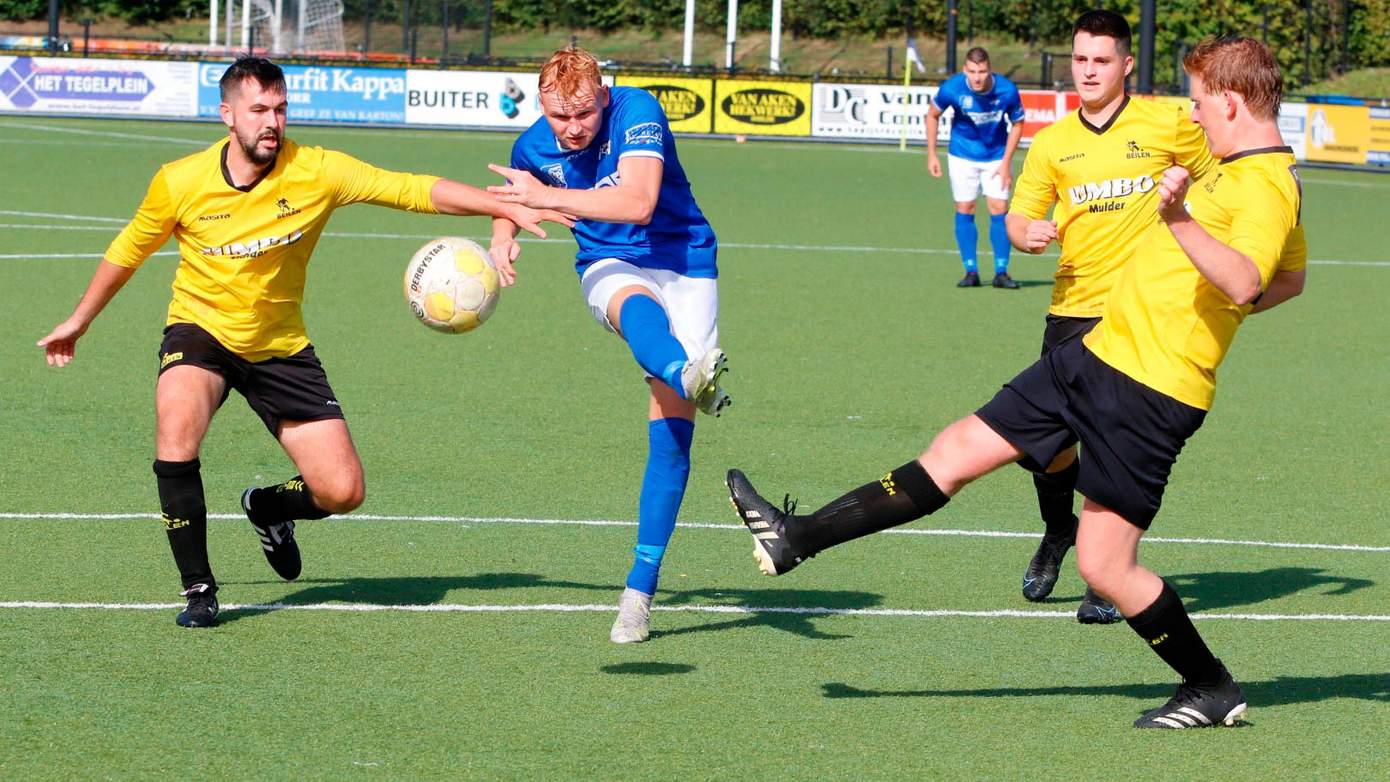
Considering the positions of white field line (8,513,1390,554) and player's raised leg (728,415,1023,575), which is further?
white field line (8,513,1390,554)

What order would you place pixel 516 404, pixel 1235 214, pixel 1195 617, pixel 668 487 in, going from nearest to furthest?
pixel 1235 214, pixel 668 487, pixel 1195 617, pixel 516 404

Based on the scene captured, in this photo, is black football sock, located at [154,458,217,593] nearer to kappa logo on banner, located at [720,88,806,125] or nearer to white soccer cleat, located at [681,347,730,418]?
white soccer cleat, located at [681,347,730,418]

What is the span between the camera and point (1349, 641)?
255 inches

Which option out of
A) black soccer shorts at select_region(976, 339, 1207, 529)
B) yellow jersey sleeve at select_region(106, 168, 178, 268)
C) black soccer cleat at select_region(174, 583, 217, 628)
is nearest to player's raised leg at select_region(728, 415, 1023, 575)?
black soccer shorts at select_region(976, 339, 1207, 529)

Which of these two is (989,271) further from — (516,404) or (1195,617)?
(1195,617)

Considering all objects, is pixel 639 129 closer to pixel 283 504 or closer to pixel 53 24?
pixel 283 504

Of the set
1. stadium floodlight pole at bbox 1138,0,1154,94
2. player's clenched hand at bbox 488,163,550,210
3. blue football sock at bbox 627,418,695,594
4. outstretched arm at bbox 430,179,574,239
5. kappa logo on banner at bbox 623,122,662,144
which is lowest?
blue football sock at bbox 627,418,695,594

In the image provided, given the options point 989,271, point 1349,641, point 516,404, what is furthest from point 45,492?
point 989,271

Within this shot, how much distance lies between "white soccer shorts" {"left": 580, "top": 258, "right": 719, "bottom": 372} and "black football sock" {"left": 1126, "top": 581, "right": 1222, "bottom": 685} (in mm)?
1773

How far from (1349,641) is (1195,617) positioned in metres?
0.56

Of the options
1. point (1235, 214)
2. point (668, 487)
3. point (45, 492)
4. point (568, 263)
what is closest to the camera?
point (1235, 214)

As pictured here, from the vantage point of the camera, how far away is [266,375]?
21.5ft

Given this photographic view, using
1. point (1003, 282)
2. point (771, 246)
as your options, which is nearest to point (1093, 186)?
point (1003, 282)

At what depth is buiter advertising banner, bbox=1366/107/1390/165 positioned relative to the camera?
33250mm
